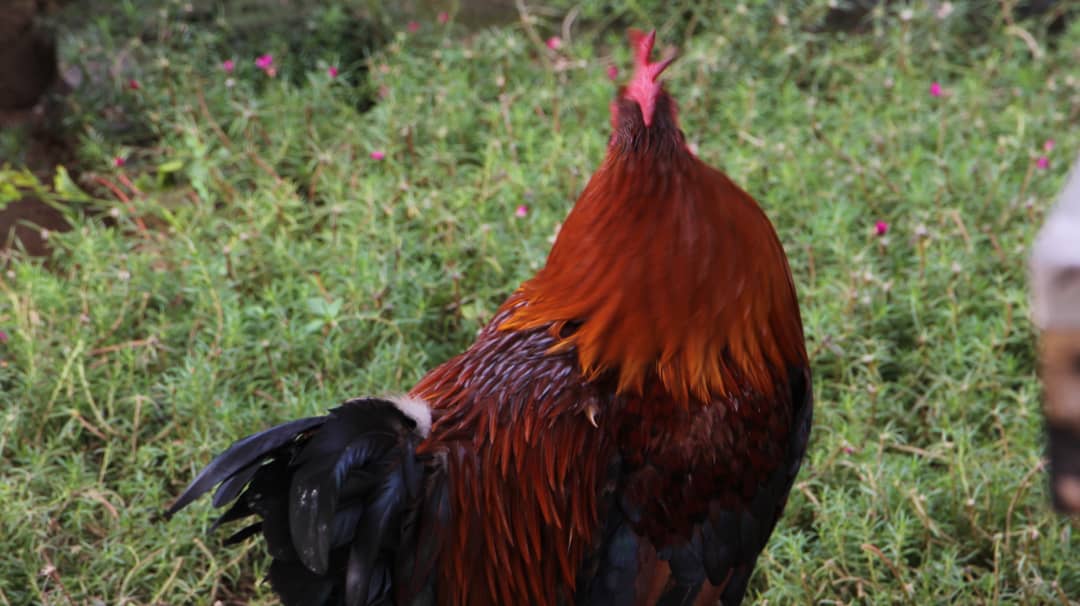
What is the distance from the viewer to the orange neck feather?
214 centimetres

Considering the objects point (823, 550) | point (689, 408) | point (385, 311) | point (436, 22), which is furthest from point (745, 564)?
point (436, 22)

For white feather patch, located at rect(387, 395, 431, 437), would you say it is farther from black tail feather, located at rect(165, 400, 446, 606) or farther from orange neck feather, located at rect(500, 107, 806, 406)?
orange neck feather, located at rect(500, 107, 806, 406)

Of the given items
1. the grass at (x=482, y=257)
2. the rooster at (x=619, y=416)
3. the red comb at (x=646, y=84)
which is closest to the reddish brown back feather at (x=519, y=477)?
the rooster at (x=619, y=416)

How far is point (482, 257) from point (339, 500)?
190 cm

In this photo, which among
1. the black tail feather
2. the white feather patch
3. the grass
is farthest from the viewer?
the grass

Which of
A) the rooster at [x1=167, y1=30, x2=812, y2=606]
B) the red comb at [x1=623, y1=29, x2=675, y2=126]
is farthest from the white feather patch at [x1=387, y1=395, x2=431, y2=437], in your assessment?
the red comb at [x1=623, y1=29, x2=675, y2=126]

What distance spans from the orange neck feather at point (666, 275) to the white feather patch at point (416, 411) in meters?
0.31

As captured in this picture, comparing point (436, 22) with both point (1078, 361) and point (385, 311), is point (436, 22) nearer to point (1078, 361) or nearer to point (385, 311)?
point (385, 311)

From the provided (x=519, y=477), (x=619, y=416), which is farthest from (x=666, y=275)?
(x=519, y=477)

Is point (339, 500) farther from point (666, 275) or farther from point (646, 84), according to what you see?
point (646, 84)

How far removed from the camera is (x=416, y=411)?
6.95 ft

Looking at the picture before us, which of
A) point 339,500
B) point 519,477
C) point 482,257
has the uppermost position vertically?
point 339,500

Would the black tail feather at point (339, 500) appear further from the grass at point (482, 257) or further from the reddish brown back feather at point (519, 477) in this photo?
the grass at point (482, 257)

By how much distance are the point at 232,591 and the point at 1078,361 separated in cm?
260
